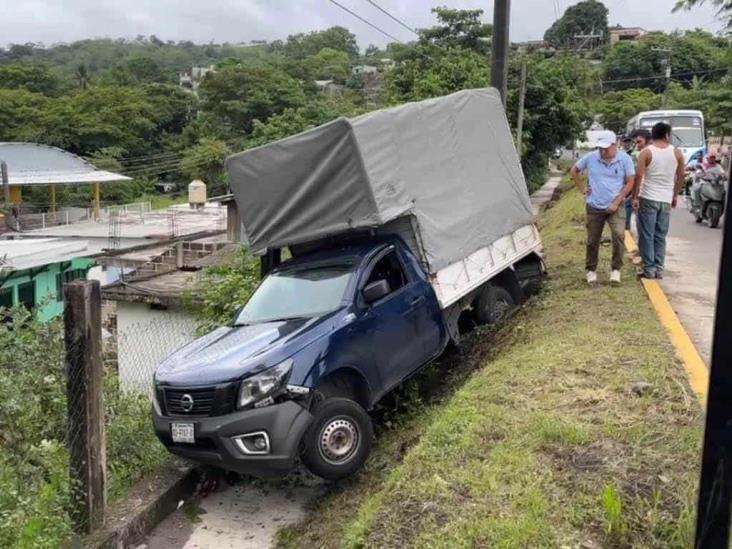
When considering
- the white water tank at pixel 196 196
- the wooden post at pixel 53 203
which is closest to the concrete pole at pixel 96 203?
the wooden post at pixel 53 203

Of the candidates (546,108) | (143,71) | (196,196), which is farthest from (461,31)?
(143,71)

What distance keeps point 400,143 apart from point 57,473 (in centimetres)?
447

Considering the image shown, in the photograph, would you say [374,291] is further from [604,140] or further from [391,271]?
[604,140]

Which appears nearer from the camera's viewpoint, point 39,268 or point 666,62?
point 39,268

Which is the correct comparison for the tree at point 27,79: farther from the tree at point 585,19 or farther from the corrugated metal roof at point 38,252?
the tree at point 585,19

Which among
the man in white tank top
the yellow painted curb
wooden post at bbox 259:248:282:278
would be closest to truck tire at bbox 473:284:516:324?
the yellow painted curb

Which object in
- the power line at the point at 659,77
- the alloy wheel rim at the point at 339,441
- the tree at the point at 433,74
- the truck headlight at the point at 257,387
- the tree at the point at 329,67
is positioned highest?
the tree at the point at 329,67

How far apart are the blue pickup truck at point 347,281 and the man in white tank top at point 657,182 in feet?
5.34

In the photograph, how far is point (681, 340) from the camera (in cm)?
641

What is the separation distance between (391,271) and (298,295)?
970 mm

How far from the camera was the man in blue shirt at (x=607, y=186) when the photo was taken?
26.8 ft

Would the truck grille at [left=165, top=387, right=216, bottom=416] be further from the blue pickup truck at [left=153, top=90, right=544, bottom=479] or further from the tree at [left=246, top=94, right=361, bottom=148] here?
the tree at [left=246, top=94, right=361, bottom=148]

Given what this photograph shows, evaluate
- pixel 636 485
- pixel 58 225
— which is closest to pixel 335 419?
pixel 636 485

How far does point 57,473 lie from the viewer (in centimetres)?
539
